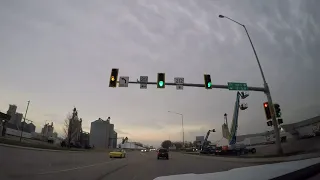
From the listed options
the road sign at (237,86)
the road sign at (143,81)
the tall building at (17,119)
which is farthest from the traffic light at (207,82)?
the tall building at (17,119)

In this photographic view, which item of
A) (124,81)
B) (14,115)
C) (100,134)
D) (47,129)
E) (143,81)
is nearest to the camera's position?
(124,81)

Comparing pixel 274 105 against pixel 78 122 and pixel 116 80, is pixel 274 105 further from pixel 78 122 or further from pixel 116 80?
pixel 78 122

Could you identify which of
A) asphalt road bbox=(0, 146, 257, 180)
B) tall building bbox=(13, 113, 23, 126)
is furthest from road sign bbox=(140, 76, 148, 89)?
tall building bbox=(13, 113, 23, 126)

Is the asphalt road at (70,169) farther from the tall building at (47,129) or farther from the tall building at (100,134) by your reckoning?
the tall building at (47,129)

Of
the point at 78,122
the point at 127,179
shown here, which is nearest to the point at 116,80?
the point at 127,179

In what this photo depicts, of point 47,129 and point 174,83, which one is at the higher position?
point 47,129

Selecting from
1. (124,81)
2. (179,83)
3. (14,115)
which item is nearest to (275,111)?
(179,83)

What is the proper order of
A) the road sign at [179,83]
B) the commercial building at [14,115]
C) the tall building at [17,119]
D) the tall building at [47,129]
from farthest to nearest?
the tall building at [47,129]
the tall building at [17,119]
the commercial building at [14,115]
the road sign at [179,83]

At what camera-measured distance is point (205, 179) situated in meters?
7.35

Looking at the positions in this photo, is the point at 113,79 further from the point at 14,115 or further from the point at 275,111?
the point at 14,115

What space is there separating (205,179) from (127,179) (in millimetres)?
6040

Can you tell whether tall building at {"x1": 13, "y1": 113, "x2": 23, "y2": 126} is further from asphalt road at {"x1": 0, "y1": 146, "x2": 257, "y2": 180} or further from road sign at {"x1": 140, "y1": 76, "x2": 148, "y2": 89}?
road sign at {"x1": 140, "y1": 76, "x2": 148, "y2": 89}

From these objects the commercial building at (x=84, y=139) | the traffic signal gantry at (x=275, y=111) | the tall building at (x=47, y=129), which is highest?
the tall building at (x=47, y=129)

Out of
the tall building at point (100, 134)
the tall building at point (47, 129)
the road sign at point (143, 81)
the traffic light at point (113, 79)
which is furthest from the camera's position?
the tall building at point (47, 129)
